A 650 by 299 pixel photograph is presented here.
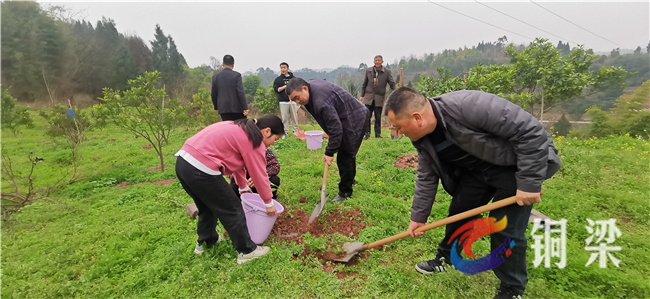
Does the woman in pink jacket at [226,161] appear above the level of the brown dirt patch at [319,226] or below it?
above

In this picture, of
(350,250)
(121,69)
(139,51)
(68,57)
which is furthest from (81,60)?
(350,250)

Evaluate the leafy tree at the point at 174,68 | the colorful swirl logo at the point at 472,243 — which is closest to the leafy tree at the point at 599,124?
the colorful swirl logo at the point at 472,243

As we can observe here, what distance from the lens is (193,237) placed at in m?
3.25

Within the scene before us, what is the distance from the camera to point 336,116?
3379 mm

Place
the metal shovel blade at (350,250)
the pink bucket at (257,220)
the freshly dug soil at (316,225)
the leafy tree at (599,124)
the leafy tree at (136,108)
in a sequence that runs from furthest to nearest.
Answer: the leafy tree at (599,124) < the leafy tree at (136,108) < the freshly dug soil at (316,225) < the pink bucket at (257,220) < the metal shovel blade at (350,250)

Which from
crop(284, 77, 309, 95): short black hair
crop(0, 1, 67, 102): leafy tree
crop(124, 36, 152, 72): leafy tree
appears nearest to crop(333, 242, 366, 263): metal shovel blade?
crop(284, 77, 309, 95): short black hair

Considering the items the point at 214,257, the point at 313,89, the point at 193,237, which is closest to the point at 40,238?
the point at 193,237

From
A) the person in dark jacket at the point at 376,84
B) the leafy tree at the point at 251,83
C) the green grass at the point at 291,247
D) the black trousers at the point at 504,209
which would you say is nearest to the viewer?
the black trousers at the point at 504,209

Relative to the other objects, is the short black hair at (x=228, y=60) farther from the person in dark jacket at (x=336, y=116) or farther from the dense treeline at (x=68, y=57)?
the dense treeline at (x=68, y=57)

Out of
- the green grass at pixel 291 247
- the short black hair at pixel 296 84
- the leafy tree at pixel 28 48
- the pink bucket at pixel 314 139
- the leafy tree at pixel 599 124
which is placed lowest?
the leafy tree at pixel 599 124

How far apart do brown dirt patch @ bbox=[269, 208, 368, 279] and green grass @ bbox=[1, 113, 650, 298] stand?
11 centimetres

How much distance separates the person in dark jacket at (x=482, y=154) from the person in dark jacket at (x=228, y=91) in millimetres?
4676

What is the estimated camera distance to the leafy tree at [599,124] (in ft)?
41.2

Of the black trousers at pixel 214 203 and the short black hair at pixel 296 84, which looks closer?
the black trousers at pixel 214 203
